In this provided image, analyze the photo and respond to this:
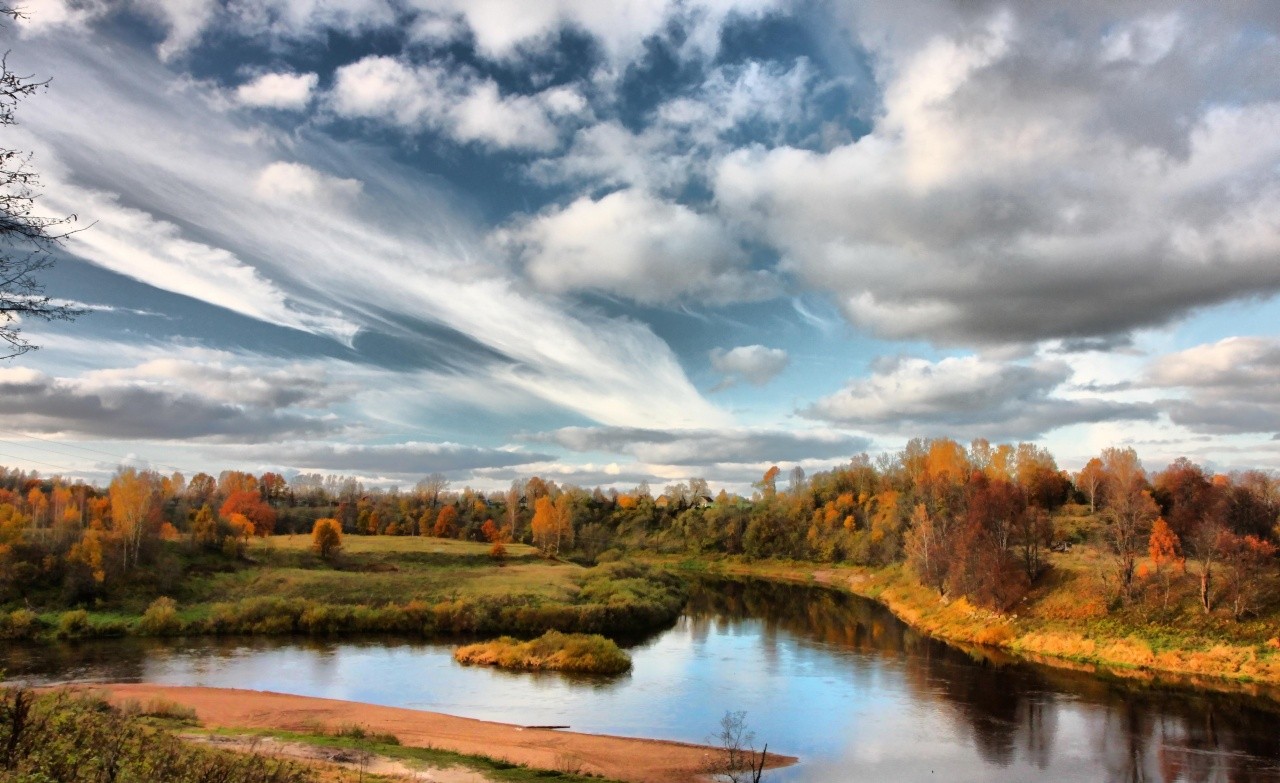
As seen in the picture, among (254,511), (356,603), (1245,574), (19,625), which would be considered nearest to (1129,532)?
(1245,574)

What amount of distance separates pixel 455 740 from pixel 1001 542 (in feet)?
179

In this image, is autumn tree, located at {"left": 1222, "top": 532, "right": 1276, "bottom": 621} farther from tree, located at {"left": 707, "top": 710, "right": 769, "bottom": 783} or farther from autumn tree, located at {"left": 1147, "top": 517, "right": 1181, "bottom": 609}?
tree, located at {"left": 707, "top": 710, "right": 769, "bottom": 783}

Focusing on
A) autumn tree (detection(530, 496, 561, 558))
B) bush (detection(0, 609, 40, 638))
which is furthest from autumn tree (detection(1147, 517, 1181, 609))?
autumn tree (detection(530, 496, 561, 558))

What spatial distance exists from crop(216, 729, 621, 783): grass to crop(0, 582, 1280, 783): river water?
324 inches

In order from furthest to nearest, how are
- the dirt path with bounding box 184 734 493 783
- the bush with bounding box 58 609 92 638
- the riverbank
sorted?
the bush with bounding box 58 609 92 638
the riverbank
the dirt path with bounding box 184 734 493 783

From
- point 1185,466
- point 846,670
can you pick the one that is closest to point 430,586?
point 846,670

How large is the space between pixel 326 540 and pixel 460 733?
6226cm

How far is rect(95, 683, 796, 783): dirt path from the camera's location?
1131 inches

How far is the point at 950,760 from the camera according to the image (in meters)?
31.0

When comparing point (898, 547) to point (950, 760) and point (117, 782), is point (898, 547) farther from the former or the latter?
point (117, 782)

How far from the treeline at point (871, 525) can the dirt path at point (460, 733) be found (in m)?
35.3

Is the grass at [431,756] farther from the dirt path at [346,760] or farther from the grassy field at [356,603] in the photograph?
the grassy field at [356,603]

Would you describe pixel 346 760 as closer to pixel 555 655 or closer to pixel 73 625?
pixel 555 655

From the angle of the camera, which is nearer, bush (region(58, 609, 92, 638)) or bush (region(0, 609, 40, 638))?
bush (region(0, 609, 40, 638))
